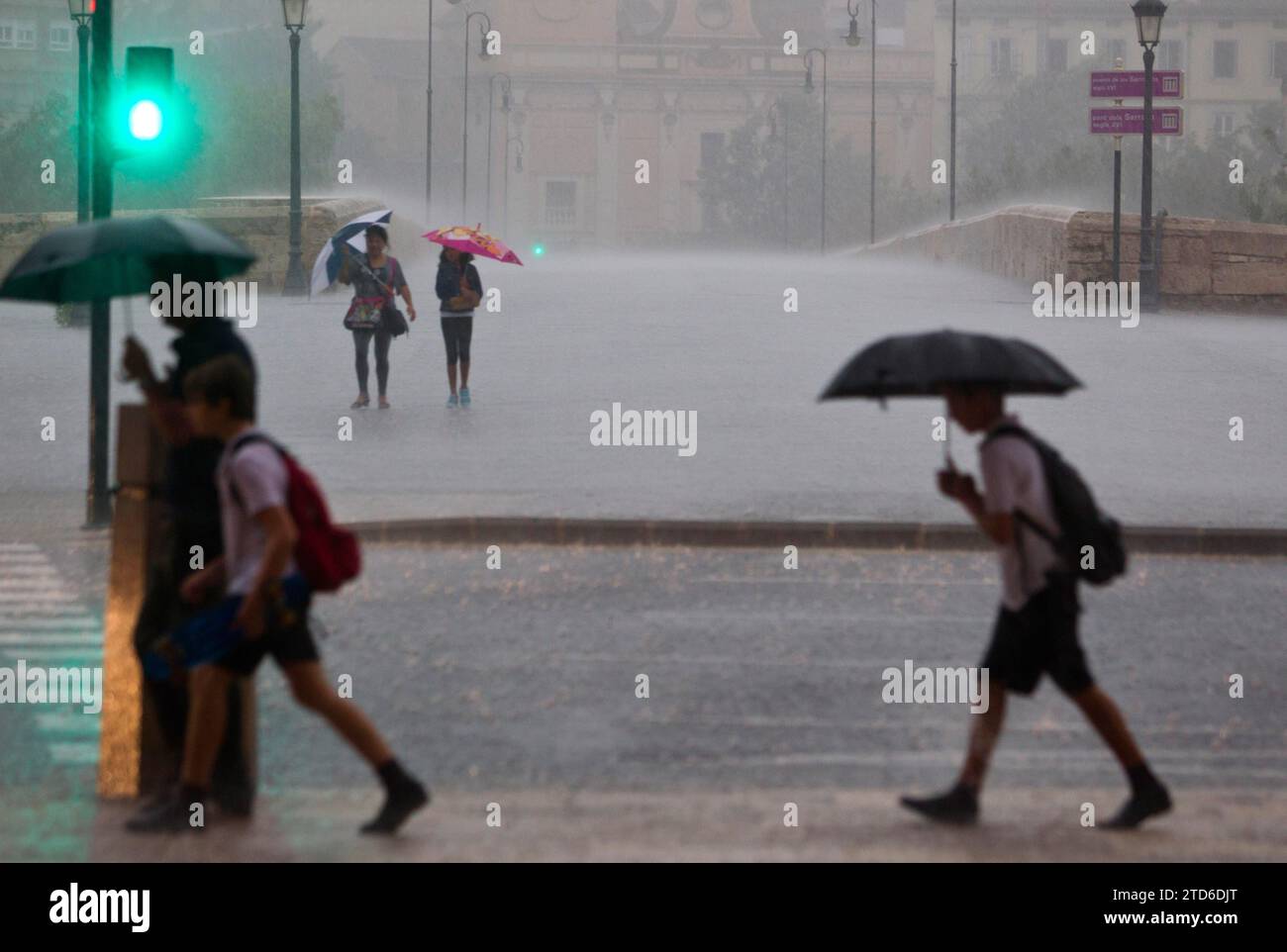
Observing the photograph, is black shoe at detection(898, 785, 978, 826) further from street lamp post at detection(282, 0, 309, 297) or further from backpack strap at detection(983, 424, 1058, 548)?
street lamp post at detection(282, 0, 309, 297)

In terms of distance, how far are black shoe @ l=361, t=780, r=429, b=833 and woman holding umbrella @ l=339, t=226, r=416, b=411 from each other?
12.1 metres

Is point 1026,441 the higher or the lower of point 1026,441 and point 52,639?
the higher

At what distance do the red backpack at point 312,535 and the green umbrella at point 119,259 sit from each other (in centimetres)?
79

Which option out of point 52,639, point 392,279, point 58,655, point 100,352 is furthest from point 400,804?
point 392,279

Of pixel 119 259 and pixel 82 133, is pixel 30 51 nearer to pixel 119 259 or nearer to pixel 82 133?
pixel 82 133

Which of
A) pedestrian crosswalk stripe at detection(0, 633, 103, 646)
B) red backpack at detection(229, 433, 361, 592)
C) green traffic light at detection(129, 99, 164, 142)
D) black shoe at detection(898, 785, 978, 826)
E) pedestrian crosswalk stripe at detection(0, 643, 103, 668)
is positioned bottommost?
pedestrian crosswalk stripe at detection(0, 643, 103, 668)

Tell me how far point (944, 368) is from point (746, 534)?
623cm

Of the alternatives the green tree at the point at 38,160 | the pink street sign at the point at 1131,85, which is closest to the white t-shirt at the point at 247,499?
the pink street sign at the point at 1131,85

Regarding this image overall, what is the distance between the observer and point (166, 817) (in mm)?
6246

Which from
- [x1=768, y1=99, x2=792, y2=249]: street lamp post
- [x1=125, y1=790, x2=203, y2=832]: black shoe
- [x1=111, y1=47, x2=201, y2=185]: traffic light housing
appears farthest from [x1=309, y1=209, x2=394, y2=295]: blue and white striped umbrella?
[x1=768, y1=99, x2=792, y2=249]: street lamp post

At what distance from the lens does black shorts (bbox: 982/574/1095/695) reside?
20.7 feet

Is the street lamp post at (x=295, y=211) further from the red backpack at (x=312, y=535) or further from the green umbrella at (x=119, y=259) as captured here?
the red backpack at (x=312, y=535)

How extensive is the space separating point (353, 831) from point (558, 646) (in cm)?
332

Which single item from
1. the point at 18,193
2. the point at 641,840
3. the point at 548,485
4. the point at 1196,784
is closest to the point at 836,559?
the point at 548,485
